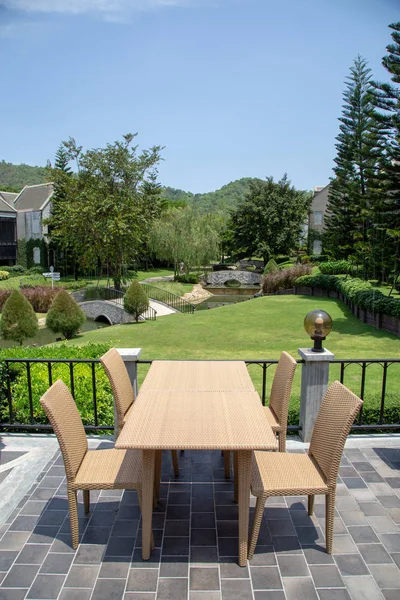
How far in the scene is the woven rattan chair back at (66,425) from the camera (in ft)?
8.82

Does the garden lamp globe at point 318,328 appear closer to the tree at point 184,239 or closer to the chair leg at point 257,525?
the chair leg at point 257,525

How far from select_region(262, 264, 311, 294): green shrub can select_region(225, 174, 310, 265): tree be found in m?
14.0

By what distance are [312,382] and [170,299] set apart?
17.5 metres

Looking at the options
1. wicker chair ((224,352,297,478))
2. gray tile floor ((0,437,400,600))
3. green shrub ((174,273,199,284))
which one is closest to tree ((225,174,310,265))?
green shrub ((174,273,199,284))

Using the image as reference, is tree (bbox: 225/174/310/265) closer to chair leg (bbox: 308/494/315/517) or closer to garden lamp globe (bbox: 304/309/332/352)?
garden lamp globe (bbox: 304/309/332/352)

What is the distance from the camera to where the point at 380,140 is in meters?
14.1

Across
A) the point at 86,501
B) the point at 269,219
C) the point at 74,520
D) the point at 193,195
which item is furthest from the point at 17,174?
the point at 74,520

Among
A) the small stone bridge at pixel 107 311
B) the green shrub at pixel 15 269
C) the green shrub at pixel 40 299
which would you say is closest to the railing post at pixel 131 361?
the small stone bridge at pixel 107 311

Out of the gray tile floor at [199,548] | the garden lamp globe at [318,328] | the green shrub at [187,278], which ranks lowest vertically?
the green shrub at [187,278]

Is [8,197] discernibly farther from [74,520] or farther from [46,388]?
[74,520]

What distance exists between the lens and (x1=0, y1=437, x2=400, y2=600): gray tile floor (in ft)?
7.87

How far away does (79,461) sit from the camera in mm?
2920

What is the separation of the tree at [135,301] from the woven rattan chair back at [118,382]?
13644 millimetres

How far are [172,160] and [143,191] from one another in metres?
2.66
